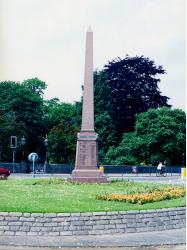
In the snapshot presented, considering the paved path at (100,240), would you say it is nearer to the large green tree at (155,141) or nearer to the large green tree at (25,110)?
the large green tree at (155,141)

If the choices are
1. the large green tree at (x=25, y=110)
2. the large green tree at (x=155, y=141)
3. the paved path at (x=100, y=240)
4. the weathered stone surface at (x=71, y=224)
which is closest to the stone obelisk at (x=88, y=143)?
the weathered stone surface at (x=71, y=224)

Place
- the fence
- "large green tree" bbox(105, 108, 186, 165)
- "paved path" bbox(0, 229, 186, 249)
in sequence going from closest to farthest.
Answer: "paved path" bbox(0, 229, 186, 249) → the fence → "large green tree" bbox(105, 108, 186, 165)

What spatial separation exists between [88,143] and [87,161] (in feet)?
3.61

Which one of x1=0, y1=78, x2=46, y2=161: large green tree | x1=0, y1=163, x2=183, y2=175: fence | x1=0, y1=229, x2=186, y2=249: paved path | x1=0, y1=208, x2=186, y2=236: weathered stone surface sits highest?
x1=0, y1=78, x2=46, y2=161: large green tree

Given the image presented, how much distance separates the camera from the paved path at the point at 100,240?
11.6m

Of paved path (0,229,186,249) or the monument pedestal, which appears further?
the monument pedestal

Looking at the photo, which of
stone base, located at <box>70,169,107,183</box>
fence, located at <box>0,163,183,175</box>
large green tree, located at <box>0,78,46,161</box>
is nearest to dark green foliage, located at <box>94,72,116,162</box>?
large green tree, located at <box>0,78,46,161</box>

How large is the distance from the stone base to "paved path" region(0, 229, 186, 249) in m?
15.9

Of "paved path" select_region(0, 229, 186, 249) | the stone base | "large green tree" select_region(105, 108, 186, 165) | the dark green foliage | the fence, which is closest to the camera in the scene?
"paved path" select_region(0, 229, 186, 249)

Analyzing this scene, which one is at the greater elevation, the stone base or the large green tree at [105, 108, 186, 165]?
the large green tree at [105, 108, 186, 165]

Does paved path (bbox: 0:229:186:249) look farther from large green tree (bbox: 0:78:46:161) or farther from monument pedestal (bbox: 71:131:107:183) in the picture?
large green tree (bbox: 0:78:46:161)

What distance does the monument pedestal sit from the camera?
29.0m

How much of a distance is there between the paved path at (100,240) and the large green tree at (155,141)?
155 ft

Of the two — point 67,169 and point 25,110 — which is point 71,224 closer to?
point 67,169
